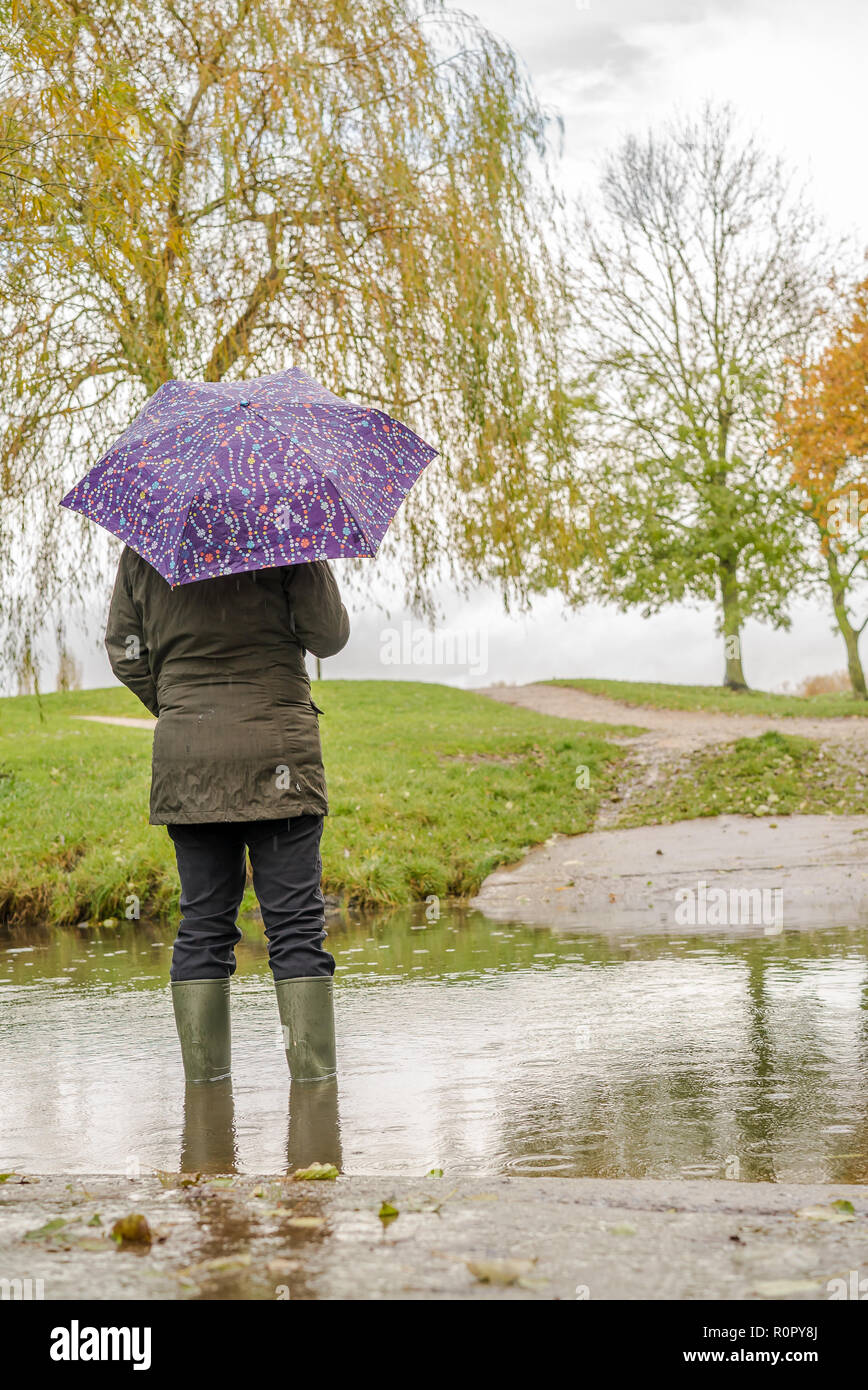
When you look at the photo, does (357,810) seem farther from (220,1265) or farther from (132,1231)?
(220,1265)

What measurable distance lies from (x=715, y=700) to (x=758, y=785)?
1402 cm

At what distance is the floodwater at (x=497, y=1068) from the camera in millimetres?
3426

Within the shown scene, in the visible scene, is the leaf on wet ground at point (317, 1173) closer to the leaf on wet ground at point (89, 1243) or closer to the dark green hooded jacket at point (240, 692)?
the leaf on wet ground at point (89, 1243)

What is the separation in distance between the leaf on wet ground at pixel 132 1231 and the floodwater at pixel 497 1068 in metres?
0.90

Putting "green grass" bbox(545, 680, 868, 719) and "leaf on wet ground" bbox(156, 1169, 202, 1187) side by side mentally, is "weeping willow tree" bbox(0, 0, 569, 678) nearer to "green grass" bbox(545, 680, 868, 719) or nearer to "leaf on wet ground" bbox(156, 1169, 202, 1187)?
"leaf on wet ground" bbox(156, 1169, 202, 1187)

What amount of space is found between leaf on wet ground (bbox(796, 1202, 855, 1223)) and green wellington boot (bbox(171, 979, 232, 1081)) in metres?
2.16

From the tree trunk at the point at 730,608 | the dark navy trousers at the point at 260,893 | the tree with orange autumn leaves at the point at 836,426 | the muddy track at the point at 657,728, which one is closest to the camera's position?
the dark navy trousers at the point at 260,893

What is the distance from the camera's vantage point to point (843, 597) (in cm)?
3059

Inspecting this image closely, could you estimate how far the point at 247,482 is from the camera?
3.93 metres

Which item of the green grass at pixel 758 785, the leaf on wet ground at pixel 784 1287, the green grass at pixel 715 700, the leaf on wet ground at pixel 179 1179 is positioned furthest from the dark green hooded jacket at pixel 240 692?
the green grass at pixel 715 700

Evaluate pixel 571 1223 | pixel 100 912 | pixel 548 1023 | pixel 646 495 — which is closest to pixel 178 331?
pixel 100 912

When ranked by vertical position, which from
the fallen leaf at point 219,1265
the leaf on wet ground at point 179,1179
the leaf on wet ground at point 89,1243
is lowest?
the leaf on wet ground at point 179,1179

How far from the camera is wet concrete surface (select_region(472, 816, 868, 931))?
7.86 meters
